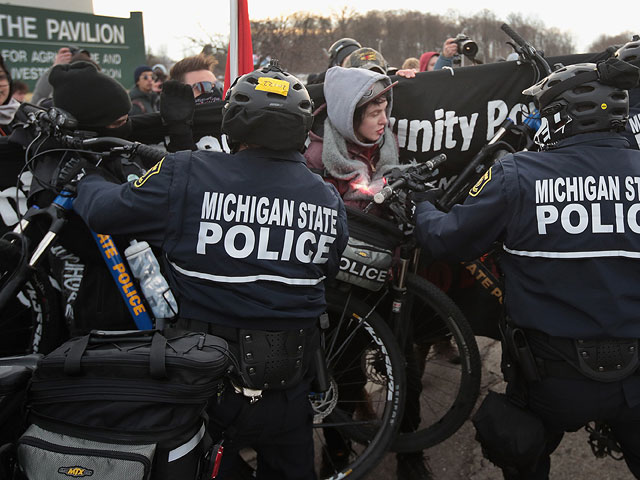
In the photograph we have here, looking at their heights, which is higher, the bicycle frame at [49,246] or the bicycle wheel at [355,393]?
the bicycle frame at [49,246]

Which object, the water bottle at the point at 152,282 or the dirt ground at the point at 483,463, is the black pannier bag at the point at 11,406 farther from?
the dirt ground at the point at 483,463

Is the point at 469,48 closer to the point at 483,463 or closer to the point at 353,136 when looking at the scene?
the point at 353,136

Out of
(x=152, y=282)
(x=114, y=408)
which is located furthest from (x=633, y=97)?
(x=114, y=408)

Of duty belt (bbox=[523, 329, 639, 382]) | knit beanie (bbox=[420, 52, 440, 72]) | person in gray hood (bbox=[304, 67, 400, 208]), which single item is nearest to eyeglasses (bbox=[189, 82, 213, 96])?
person in gray hood (bbox=[304, 67, 400, 208])

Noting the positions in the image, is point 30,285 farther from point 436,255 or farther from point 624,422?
point 624,422

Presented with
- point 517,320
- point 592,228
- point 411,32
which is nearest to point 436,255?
point 517,320

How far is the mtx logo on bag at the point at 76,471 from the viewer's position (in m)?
1.50

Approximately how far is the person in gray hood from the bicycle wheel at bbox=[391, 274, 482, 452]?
23.8 inches

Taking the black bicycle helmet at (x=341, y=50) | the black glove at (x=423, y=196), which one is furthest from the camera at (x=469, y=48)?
the black glove at (x=423, y=196)

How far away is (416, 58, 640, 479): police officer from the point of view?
201 cm

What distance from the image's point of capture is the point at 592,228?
2008mm

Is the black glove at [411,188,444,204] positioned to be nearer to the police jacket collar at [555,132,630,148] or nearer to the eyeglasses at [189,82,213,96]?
the police jacket collar at [555,132,630,148]

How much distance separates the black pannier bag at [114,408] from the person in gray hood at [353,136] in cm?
155

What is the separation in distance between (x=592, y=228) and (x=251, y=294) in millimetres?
1291
